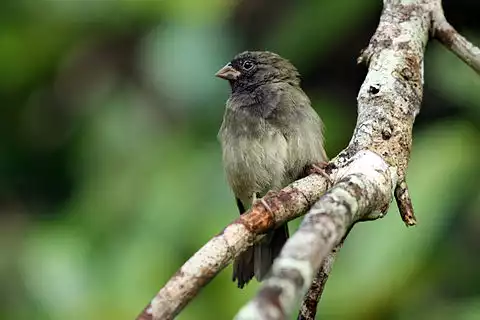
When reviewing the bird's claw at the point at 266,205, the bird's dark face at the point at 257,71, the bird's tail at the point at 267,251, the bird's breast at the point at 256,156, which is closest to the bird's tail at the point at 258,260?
the bird's tail at the point at 267,251

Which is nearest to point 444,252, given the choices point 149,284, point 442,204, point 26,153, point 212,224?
point 442,204

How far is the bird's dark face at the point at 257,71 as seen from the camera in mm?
4293

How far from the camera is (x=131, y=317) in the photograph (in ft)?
15.1

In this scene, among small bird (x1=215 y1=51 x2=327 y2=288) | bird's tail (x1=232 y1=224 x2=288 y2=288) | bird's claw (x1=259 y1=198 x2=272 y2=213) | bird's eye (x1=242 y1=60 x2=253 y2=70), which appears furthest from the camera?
bird's eye (x1=242 y1=60 x2=253 y2=70)

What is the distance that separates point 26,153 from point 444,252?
3.05m

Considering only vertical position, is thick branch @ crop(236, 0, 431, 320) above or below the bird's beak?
below

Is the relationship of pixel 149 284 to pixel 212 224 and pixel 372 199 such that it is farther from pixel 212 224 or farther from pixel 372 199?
pixel 372 199

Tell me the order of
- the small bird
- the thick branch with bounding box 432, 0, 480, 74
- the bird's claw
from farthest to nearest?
1. the small bird
2. the thick branch with bounding box 432, 0, 480, 74
3. the bird's claw

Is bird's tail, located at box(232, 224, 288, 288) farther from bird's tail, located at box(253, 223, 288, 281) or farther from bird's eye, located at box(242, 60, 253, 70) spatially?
bird's eye, located at box(242, 60, 253, 70)

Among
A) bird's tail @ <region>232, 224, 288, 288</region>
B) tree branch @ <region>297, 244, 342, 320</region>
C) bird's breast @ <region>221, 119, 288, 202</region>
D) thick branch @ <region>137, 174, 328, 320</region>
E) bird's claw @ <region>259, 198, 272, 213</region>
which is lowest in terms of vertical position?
bird's tail @ <region>232, 224, 288, 288</region>

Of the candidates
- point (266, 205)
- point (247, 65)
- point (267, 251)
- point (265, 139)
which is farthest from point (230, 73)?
point (266, 205)

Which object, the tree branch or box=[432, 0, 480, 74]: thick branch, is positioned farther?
box=[432, 0, 480, 74]: thick branch

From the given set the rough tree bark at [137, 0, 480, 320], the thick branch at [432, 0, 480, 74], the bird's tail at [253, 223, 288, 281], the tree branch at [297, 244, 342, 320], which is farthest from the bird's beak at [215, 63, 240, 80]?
the tree branch at [297, 244, 342, 320]

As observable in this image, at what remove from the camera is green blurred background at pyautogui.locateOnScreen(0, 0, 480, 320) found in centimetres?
460
